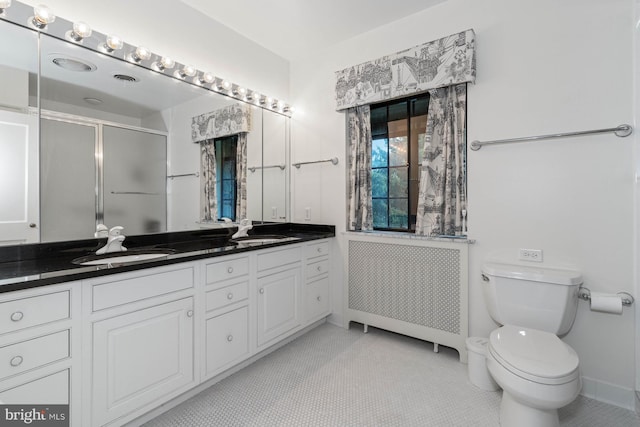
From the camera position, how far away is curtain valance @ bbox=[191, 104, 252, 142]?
2.34 m

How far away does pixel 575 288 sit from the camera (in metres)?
1.64

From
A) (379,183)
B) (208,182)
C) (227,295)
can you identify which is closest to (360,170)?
(379,183)

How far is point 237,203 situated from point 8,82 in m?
1.55

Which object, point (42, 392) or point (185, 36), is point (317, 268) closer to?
point (42, 392)

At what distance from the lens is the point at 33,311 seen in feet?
3.70

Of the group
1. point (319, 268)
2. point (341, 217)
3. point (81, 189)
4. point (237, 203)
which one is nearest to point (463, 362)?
point (319, 268)

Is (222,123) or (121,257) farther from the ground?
(222,123)

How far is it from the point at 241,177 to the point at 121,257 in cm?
122

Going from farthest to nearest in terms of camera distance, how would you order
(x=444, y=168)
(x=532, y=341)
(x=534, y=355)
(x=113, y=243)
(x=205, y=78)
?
(x=205, y=78), (x=444, y=168), (x=113, y=243), (x=532, y=341), (x=534, y=355)

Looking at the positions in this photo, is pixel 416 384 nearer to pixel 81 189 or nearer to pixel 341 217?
pixel 341 217

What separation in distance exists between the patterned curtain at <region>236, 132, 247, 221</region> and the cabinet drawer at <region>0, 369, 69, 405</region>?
1.62 meters

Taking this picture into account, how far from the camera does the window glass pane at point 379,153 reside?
2650 mm

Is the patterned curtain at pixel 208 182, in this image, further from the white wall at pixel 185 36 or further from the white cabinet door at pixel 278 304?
the white cabinet door at pixel 278 304

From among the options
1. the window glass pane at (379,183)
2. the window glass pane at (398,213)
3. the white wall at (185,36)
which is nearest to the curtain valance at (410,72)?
the window glass pane at (379,183)
